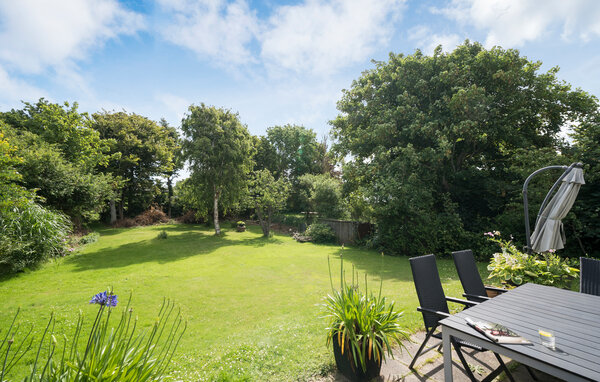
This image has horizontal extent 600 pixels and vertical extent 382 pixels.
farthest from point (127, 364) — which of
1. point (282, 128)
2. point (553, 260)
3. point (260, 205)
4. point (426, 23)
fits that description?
point (282, 128)

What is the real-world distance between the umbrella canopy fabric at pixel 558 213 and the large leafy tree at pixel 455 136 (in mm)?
6155

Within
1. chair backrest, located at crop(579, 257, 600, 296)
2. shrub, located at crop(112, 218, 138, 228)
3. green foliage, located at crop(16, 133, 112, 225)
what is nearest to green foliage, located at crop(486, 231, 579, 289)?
chair backrest, located at crop(579, 257, 600, 296)

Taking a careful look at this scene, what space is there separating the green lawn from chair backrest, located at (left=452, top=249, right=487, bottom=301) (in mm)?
991

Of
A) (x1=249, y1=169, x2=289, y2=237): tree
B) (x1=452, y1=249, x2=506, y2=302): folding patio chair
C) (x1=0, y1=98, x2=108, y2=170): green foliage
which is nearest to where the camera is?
(x1=452, y1=249, x2=506, y2=302): folding patio chair

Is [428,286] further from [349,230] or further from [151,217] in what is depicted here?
[151,217]

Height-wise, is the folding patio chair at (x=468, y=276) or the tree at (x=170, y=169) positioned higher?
the tree at (x=170, y=169)

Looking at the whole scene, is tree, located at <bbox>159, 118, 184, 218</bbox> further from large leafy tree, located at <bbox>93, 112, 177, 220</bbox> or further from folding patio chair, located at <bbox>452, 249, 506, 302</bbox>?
folding patio chair, located at <bbox>452, 249, 506, 302</bbox>

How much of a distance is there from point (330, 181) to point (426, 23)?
39.0 feet

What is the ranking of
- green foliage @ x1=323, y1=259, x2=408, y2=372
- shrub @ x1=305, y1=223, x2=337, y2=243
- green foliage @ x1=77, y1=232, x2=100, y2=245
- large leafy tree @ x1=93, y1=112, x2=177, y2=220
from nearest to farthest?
1. green foliage @ x1=323, y1=259, x2=408, y2=372
2. green foliage @ x1=77, y1=232, x2=100, y2=245
3. shrub @ x1=305, y1=223, x2=337, y2=243
4. large leafy tree @ x1=93, y1=112, x2=177, y2=220

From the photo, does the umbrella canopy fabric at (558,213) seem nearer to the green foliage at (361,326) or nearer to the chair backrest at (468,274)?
the chair backrest at (468,274)

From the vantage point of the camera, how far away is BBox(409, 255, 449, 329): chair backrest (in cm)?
286

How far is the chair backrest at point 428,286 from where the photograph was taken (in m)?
2.86

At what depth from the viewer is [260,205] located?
16.6 metres

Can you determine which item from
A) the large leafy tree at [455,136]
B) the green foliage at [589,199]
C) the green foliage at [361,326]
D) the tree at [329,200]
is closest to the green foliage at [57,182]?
the green foliage at [361,326]
